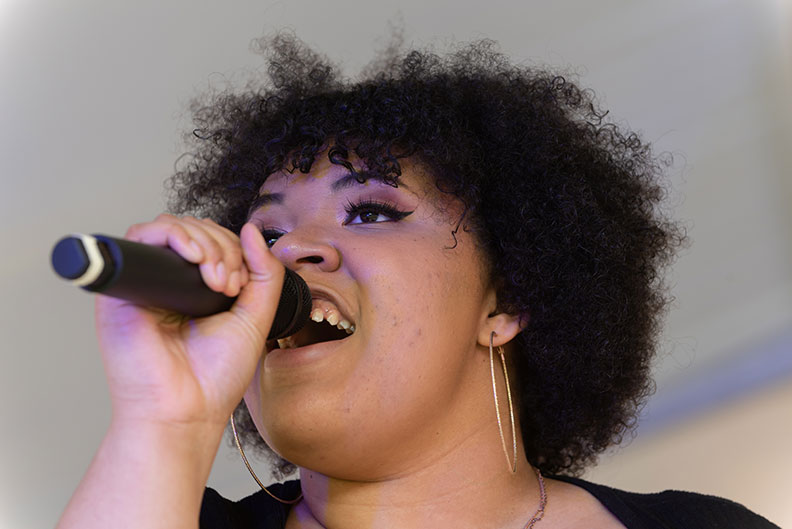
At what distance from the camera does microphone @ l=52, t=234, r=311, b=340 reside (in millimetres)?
872

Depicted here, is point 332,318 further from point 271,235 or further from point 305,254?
point 271,235

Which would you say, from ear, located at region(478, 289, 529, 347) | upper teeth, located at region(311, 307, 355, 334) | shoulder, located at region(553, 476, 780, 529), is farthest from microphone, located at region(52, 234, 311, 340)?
shoulder, located at region(553, 476, 780, 529)

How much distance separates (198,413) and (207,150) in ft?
3.60

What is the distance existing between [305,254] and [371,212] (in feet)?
0.58

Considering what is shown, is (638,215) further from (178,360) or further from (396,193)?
(178,360)

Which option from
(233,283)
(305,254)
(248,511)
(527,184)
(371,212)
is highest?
(527,184)

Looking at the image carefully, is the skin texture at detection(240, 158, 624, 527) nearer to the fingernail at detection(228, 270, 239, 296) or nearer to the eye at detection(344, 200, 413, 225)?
the eye at detection(344, 200, 413, 225)

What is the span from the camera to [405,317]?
1.45 meters

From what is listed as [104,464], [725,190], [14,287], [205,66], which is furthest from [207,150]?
[725,190]

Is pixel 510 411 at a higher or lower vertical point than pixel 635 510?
higher

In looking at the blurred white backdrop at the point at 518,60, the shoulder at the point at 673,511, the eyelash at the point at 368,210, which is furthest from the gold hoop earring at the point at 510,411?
the blurred white backdrop at the point at 518,60

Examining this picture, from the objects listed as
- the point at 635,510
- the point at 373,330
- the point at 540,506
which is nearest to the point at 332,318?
the point at 373,330

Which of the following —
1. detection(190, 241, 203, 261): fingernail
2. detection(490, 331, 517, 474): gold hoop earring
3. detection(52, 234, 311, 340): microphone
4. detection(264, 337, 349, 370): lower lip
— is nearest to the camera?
detection(52, 234, 311, 340): microphone

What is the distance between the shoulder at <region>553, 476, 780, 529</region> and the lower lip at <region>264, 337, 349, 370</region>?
0.56 metres
